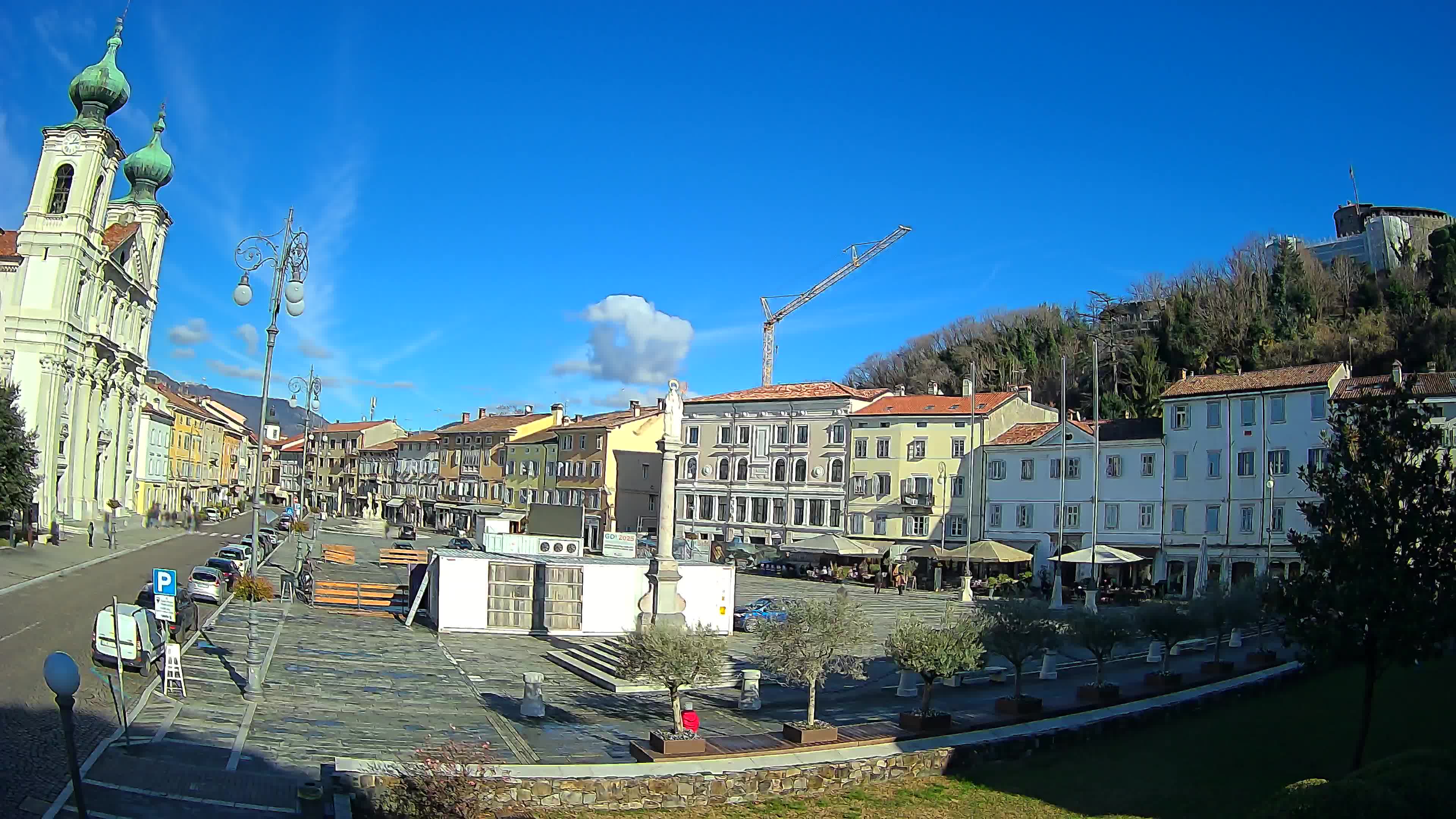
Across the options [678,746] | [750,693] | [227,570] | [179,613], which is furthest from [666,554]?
[227,570]

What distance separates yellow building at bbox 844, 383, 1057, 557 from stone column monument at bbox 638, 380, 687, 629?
119 ft

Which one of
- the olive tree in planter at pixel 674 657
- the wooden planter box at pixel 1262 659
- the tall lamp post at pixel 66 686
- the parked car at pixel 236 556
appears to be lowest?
the wooden planter box at pixel 1262 659

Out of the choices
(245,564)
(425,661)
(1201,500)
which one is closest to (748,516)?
(1201,500)

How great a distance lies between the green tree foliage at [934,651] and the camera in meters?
18.6

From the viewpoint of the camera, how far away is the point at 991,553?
51500 millimetres

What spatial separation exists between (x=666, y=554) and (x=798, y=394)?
45.3 m

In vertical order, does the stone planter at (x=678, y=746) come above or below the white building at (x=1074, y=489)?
below

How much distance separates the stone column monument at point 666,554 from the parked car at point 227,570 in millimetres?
19766

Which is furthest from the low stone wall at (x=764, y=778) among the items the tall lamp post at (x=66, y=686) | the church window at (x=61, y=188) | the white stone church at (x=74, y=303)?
the church window at (x=61, y=188)

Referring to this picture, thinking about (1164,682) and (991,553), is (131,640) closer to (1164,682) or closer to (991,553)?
(1164,682)

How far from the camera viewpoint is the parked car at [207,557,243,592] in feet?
127

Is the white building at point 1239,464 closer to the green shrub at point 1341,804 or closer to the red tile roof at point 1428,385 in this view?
the red tile roof at point 1428,385

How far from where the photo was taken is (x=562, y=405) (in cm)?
9900

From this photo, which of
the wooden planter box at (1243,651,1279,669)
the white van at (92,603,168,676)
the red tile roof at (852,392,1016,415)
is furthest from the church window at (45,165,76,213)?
the wooden planter box at (1243,651,1279,669)
